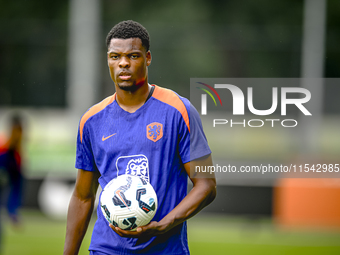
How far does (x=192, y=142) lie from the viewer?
2957mm

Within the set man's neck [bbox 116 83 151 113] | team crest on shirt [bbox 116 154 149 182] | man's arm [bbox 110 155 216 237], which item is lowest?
man's arm [bbox 110 155 216 237]

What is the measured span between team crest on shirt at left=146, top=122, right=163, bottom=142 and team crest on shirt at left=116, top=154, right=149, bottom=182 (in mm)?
120

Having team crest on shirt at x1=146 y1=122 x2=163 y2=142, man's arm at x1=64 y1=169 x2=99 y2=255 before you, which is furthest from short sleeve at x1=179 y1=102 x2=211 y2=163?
man's arm at x1=64 y1=169 x2=99 y2=255

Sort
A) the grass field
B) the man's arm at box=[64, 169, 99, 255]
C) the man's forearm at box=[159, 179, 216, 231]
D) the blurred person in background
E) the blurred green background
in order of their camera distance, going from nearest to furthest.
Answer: the man's forearm at box=[159, 179, 216, 231]
the man's arm at box=[64, 169, 99, 255]
the grass field
the blurred person in background
the blurred green background

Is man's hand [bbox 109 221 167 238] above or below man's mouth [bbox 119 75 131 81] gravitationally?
below

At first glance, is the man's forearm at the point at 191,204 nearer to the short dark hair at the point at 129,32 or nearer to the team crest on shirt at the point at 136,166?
the team crest on shirt at the point at 136,166

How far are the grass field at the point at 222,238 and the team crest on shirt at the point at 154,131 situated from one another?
5.43 m

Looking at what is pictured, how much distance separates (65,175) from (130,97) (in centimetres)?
838

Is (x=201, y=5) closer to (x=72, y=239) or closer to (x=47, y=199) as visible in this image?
(x=47, y=199)

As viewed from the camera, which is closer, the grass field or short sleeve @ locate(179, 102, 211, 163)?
short sleeve @ locate(179, 102, 211, 163)

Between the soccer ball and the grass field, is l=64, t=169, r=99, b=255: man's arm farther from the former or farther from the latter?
the grass field

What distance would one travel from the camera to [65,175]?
11.1 meters

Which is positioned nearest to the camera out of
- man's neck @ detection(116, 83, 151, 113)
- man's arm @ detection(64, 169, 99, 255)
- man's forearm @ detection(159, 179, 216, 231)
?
man's forearm @ detection(159, 179, 216, 231)

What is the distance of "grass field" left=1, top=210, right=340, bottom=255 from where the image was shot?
327 inches
